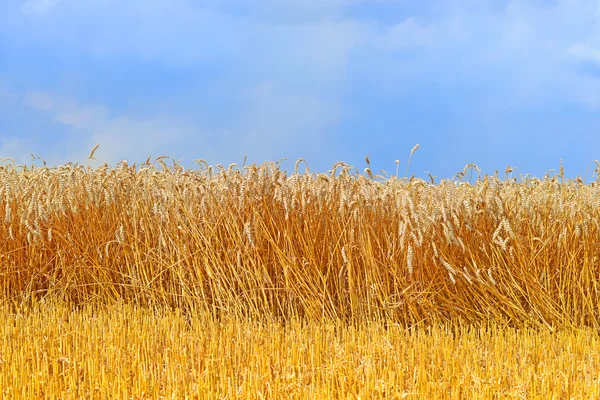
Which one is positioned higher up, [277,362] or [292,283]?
[292,283]

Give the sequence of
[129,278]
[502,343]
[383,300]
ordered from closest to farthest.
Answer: [502,343], [383,300], [129,278]

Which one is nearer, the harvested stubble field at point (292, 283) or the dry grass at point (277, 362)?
the dry grass at point (277, 362)

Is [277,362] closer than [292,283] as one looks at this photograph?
Yes

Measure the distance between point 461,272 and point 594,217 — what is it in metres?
1.17

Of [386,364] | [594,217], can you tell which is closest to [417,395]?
[386,364]

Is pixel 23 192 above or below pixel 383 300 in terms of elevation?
above

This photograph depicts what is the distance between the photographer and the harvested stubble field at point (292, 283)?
9.81 feet

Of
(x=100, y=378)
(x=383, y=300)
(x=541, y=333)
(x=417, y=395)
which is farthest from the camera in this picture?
(x=383, y=300)

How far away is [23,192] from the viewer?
5.24 metres

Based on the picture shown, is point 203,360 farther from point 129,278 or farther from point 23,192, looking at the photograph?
point 23,192

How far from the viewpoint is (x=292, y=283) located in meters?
4.11

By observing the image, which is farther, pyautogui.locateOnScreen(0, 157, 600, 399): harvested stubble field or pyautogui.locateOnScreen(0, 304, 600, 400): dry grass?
pyautogui.locateOnScreen(0, 157, 600, 399): harvested stubble field

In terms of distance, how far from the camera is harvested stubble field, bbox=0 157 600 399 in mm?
2990

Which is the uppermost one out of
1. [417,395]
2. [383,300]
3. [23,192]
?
[23,192]
